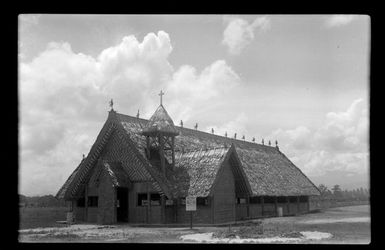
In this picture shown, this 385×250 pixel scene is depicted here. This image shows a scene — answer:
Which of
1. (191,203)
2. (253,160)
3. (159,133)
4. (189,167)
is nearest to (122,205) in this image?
(189,167)

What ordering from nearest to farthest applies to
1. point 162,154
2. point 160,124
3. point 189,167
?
point 162,154, point 160,124, point 189,167

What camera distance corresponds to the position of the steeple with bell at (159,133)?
33.7 metres

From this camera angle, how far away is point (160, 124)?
111 feet

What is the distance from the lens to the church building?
105ft

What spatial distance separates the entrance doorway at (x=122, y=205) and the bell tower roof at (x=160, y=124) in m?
4.57

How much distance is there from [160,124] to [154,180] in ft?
13.6

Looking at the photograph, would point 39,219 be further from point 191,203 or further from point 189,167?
point 191,203

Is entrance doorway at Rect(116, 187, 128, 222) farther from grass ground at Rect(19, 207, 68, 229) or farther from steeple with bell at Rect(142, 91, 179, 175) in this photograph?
grass ground at Rect(19, 207, 68, 229)

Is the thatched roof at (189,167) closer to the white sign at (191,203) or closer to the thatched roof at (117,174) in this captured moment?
the thatched roof at (117,174)

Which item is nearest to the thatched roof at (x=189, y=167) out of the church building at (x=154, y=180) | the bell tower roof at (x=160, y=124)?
the church building at (x=154, y=180)

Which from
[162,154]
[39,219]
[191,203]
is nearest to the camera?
[191,203]

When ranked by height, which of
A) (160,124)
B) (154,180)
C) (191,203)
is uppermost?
(160,124)

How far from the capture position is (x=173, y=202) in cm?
3238
